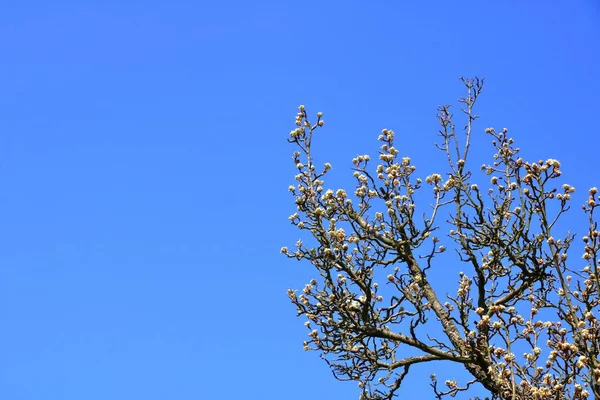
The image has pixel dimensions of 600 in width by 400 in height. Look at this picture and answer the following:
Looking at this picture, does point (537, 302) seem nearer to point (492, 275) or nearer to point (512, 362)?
point (492, 275)

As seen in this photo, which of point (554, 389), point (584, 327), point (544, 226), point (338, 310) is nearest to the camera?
point (554, 389)

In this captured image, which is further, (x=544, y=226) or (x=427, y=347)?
(x=427, y=347)

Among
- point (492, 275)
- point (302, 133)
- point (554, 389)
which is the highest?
point (302, 133)

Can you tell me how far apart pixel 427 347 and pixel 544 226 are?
2903 millimetres

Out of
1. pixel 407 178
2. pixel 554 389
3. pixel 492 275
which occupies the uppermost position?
pixel 407 178

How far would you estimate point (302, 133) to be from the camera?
12984 mm

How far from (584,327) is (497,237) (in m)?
3.11

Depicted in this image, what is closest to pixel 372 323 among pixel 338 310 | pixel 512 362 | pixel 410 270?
pixel 338 310

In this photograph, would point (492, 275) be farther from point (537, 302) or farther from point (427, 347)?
point (427, 347)

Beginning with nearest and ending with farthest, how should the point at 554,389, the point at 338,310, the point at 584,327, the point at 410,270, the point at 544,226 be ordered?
the point at 554,389, the point at 584,327, the point at 544,226, the point at 338,310, the point at 410,270

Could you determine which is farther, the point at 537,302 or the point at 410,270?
the point at 410,270

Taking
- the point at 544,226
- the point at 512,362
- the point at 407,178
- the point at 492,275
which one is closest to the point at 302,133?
the point at 407,178

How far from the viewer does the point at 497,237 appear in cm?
1170

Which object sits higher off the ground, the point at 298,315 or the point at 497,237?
the point at 497,237
